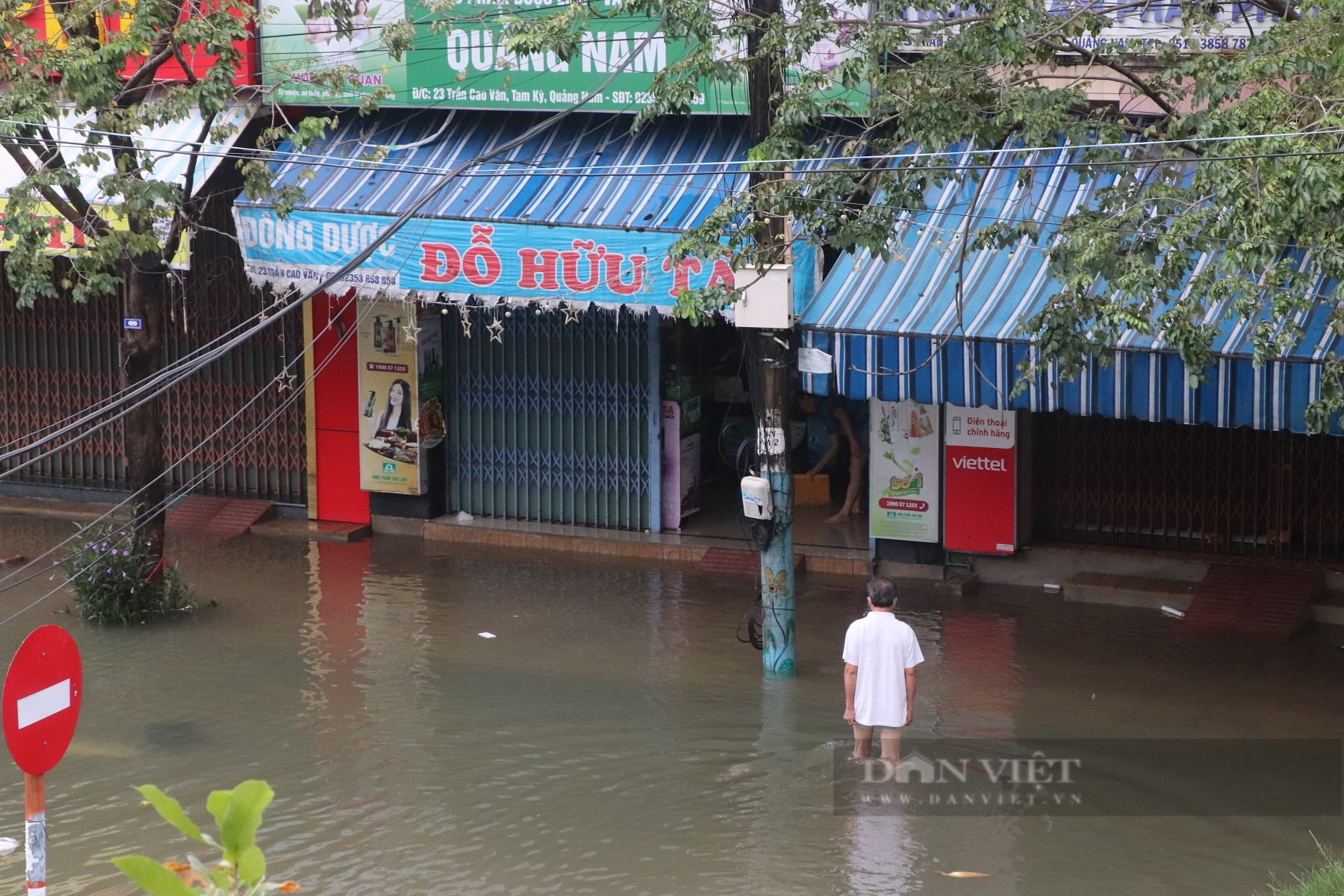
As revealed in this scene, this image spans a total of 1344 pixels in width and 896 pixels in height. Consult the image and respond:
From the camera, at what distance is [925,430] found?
12344mm

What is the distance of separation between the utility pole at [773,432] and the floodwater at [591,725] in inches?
15.3

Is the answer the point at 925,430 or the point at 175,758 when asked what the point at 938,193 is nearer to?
the point at 925,430

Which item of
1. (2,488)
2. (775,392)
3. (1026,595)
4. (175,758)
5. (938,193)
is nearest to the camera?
(175,758)

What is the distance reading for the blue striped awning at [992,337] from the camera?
30.6ft

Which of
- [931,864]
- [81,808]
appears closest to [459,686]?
[81,808]

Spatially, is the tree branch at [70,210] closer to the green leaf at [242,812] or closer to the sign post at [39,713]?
the sign post at [39,713]

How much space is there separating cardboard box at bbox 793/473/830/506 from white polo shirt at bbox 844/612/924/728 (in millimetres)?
6863

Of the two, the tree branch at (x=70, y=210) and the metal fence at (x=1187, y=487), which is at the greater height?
the tree branch at (x=70, y=210)

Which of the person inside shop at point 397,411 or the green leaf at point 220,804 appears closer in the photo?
the green leaf at point 220,804

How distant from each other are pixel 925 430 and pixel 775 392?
2.79m

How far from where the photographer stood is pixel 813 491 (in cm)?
1480

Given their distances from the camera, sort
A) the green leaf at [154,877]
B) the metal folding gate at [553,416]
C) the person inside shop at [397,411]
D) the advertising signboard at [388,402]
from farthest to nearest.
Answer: the person inside shop at [397,411]
the advertising signboard at [388,402]
the metal folding gate at [553,416]
the green leaf at [154,877]

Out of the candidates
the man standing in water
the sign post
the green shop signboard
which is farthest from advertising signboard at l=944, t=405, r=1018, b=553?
the sign post

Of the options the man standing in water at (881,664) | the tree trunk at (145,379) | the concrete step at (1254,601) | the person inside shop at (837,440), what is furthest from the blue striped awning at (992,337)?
the tree trunk at (145,379)
